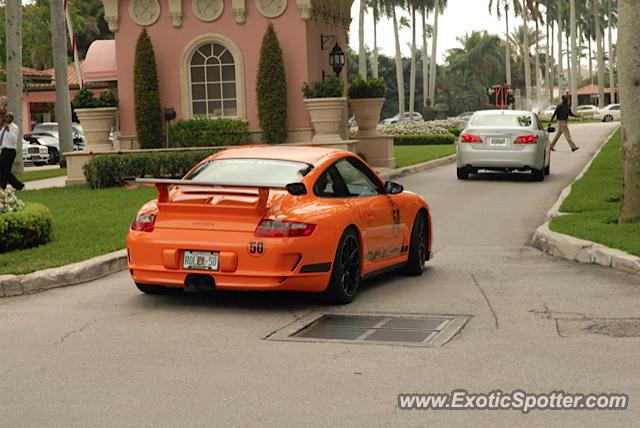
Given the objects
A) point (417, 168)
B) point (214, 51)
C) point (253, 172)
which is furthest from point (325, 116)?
point (253, 172)

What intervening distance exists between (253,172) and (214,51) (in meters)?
18.1

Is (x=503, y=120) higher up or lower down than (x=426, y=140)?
higher up

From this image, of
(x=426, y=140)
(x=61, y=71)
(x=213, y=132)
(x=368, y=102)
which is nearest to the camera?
(x=213, y=132)

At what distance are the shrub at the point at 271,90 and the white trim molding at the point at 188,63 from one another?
573mm

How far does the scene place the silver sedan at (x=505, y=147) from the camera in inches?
1008

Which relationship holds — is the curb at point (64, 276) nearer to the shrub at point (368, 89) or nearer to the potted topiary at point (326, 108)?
the potted topiary at point (326, 108)

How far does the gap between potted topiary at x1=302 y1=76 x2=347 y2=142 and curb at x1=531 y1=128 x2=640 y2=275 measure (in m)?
12.8

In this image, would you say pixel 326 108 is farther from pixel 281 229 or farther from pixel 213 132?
pixel 281 229

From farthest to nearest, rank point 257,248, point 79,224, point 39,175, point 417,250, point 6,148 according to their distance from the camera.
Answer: point 39,175 → point 6,148 → point 79,224 → point 417,250 → point 257,248

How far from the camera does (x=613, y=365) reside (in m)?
7.52

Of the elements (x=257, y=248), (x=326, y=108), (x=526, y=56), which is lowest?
(x=257, y=248)

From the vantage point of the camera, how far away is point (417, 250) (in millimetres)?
12133

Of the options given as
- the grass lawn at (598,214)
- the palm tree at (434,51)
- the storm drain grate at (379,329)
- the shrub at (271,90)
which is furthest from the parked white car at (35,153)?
the palm tree at (434,51)

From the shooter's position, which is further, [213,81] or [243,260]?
[213,81]
